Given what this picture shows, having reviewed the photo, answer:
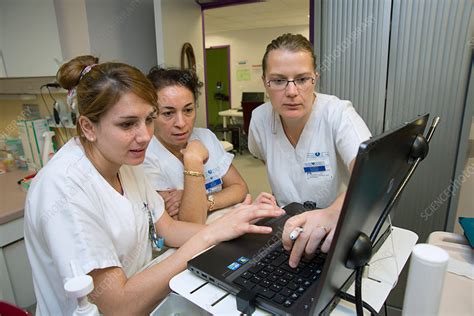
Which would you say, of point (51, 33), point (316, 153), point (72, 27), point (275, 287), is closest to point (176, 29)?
point (72, 27)

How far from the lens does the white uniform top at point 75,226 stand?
712 millimetres

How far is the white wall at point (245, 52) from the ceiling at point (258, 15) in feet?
0.63

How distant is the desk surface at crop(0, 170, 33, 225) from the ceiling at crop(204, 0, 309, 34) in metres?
3.37

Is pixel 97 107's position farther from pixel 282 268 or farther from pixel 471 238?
pixel 471 238

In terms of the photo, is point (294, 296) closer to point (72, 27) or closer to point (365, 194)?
point (365, 194)

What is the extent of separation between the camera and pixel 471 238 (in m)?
0.87

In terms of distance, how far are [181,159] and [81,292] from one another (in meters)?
0.92

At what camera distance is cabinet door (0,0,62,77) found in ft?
5.56

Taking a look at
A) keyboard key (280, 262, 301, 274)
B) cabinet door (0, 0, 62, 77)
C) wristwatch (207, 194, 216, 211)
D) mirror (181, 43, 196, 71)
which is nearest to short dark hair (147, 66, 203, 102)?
wristwatch (207, 194, 216, 211)

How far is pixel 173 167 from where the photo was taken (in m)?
1.32

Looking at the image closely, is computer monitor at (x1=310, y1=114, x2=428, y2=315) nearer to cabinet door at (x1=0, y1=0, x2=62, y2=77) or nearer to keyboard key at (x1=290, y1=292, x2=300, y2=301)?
keyboard key at (x1=290, y1=292, x2=300, y2=301)

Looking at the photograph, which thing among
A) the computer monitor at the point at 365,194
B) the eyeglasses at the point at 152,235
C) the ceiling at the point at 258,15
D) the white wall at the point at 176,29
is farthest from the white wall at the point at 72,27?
the ceiling at the point at 258,15

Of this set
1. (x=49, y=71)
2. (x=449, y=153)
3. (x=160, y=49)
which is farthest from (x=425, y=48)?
(x=49, y=71)

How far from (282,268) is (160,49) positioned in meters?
1.96
